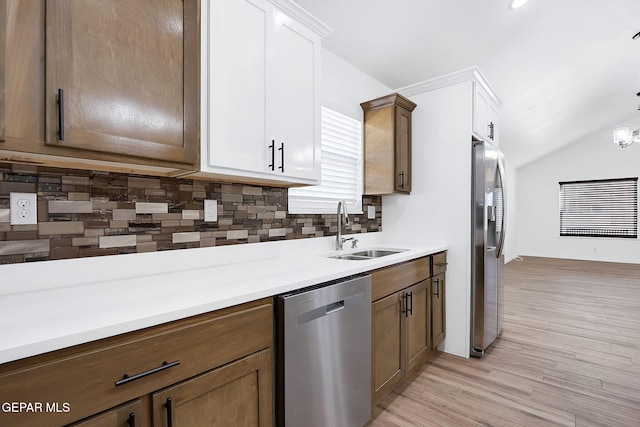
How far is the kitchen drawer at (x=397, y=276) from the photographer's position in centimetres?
182

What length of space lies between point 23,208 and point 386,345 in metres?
1.90

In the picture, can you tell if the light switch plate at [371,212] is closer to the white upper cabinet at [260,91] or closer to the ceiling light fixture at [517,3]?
the white upper cabinet at [260,91]

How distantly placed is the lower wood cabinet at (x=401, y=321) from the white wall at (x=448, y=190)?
0.64ft

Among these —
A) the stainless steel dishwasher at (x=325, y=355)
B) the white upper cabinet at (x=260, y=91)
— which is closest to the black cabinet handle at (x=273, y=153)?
the white upper cabinet at (x=260, y=91)

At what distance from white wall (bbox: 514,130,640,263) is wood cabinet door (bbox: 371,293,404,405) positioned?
7653 mm

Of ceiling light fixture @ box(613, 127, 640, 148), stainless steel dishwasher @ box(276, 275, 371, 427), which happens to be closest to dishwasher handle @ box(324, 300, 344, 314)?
stainless steel dishwasher @ box(276, 275, 371, 427)

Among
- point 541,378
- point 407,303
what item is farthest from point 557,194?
Answer: point 407,303

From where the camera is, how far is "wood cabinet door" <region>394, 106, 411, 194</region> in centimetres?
276

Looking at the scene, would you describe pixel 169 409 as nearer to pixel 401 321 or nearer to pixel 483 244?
pixel 401 321

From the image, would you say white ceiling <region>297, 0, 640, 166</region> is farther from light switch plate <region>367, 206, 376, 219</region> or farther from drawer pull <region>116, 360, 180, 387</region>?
drawer pull <region>116, 360, 180, 387</region>

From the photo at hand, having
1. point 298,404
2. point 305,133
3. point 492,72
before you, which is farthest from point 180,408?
point 492,72

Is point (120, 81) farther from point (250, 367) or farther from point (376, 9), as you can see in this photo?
point (376, 9)

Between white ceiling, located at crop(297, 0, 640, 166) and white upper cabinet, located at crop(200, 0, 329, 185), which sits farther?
white ceiling, located at crop(297, 0, 640, 166)

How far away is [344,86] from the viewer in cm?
273
